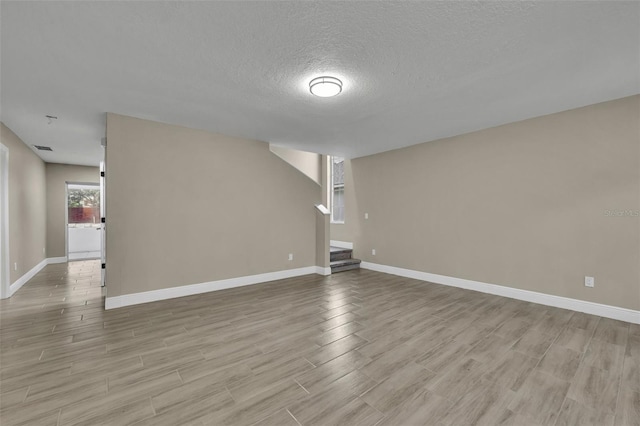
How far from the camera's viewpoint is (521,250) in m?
3.94

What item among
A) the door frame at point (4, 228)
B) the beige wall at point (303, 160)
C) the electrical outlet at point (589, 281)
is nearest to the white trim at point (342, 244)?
the beige wall at point (303, 160)

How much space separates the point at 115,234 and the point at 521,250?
5681mm

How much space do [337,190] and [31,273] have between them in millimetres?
6786

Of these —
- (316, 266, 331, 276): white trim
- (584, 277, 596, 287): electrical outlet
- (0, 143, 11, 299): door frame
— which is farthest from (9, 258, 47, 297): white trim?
(584, 277, 596, 287): electrical outlet

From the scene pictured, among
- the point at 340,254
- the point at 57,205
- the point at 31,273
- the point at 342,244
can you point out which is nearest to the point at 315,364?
the point at 340,254

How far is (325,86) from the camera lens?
269cm

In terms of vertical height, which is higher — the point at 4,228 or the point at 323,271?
the point at 4,228

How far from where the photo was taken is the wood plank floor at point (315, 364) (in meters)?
1.71

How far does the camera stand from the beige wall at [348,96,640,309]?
10.5ft

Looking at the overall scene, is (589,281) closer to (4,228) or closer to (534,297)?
(534,297)

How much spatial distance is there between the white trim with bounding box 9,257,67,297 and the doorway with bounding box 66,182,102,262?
0.59 metres

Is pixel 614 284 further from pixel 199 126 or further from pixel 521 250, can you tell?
pixel 199 126

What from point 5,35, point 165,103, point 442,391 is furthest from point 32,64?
point 442,391

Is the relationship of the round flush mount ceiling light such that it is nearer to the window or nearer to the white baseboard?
the white baseboard
